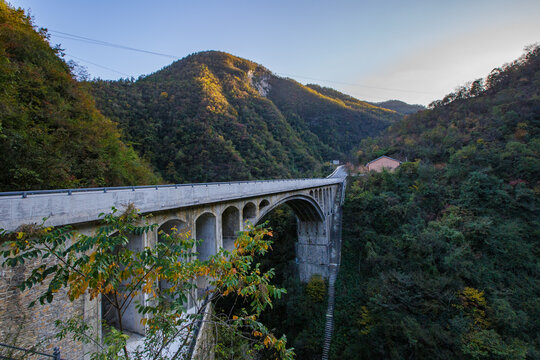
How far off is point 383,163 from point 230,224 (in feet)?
95.3

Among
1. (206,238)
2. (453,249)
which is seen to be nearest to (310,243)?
(453,249)

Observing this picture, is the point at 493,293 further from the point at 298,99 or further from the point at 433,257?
the point at 298,99

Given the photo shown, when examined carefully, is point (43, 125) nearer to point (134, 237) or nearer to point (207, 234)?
point (134, 237)

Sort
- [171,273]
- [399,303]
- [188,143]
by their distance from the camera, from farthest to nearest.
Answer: [188,143]
[399,303]
[171,273]

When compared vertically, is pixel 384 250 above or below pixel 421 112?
below

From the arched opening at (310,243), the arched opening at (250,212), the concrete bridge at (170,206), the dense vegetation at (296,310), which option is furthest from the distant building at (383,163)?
the arched opening at (250,212)

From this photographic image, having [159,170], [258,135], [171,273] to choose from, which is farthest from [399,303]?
[258,135]

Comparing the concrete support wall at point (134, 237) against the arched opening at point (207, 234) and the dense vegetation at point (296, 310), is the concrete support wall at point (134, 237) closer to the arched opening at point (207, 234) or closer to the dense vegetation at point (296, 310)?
the arched opening at point (207, 234)

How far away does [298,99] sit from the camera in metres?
81.8

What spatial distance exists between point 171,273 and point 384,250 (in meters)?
21.1

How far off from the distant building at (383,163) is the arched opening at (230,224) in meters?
26.8

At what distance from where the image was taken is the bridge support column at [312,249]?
24656 mm

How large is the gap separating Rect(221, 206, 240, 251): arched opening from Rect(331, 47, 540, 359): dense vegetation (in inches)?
464

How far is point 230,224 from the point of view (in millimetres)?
11070
